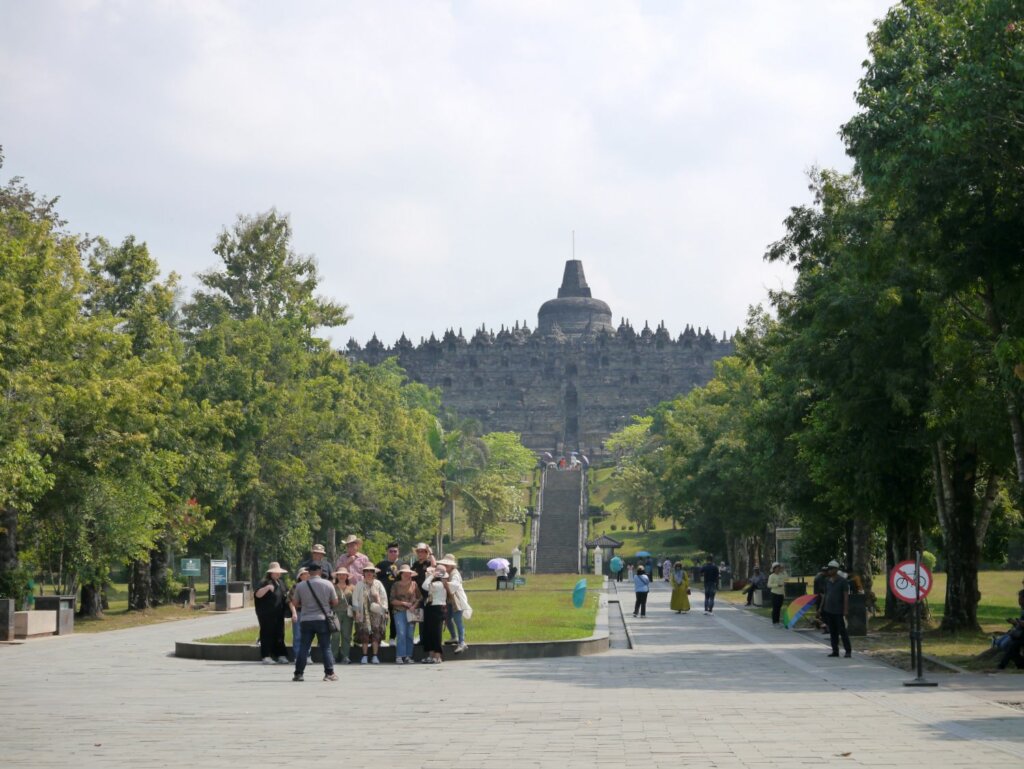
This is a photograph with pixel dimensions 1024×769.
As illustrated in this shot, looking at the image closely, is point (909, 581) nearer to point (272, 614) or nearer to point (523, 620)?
point (272, 614)

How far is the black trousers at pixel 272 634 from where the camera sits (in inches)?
782

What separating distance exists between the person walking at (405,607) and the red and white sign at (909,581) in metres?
6.26

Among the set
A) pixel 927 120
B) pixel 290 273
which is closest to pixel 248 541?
pixel 290 273

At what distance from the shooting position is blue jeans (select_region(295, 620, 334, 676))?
55.9ft

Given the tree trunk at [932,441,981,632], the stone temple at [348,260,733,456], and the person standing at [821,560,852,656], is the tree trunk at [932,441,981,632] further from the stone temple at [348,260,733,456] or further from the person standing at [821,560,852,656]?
the stone temple at [348,260,733,456]

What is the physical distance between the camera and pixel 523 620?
2848 centimetres

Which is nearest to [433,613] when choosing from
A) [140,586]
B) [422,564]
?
[422,564]

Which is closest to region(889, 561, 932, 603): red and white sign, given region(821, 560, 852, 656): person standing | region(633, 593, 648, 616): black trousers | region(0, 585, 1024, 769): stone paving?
region(0, 585, 1024, 769): stone paving

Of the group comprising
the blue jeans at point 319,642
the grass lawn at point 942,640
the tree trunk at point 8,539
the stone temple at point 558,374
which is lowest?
the grass lawn at point 942,640

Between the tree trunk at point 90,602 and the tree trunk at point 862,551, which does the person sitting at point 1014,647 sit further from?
the tree trunk at point 90,602

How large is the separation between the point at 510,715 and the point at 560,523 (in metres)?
79.3

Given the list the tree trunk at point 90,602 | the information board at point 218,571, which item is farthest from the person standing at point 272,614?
the information board at point 218,571

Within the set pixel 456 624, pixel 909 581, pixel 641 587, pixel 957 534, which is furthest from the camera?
pixel 641 587

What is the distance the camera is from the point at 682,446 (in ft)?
205
